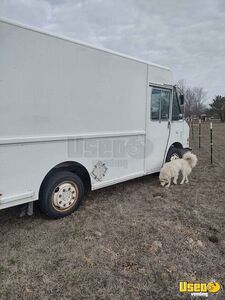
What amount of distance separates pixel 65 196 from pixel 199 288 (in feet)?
7.11

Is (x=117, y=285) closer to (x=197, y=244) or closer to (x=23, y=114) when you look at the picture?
(x=197, y=244)

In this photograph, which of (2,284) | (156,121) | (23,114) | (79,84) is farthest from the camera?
(156,121)

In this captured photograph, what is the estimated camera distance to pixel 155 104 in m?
Answer: 4.82

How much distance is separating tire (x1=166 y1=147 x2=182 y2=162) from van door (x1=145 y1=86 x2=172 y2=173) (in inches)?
10.6

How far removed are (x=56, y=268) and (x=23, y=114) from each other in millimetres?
1905

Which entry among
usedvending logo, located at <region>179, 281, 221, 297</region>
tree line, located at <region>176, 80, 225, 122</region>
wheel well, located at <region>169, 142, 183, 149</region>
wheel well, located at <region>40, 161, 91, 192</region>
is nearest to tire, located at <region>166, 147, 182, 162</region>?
wheel well, located at <region>169, 142, 183, 149</region>

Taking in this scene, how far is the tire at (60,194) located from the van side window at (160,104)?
91.3 inches

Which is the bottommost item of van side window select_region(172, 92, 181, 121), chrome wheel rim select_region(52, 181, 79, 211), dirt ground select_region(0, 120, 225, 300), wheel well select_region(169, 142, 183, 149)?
dirt ground select_region(0, 120, 225, 300)

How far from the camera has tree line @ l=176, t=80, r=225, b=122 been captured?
40.2m

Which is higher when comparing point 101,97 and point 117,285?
point 101,97

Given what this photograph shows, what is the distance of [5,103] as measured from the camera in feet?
8.83

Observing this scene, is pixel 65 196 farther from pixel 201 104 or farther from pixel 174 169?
pixel 201 104

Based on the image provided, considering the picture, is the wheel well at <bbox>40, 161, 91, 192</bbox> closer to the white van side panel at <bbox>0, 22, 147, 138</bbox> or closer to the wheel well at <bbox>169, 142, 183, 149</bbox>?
the white van side panel at <bbox>0, 22, 147, 138</bbox>

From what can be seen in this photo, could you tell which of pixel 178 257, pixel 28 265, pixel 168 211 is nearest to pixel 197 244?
pixel 178 257
